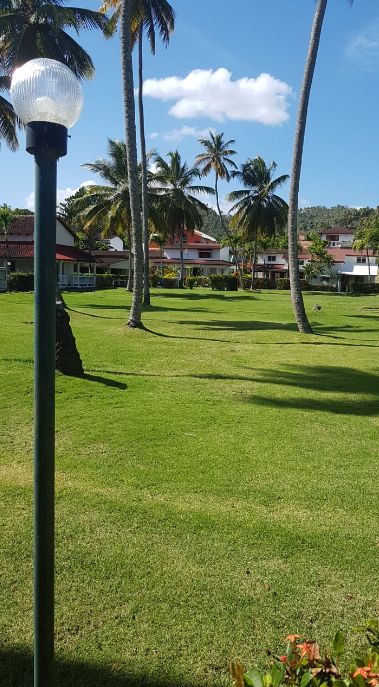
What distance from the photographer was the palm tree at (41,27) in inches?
912

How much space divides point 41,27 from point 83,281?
937 inches

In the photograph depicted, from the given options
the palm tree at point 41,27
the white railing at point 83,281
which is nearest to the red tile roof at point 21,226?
the white railing at point 83,281

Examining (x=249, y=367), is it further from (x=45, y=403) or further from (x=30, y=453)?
(x=45, y=403)

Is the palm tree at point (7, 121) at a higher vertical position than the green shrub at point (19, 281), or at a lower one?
higher

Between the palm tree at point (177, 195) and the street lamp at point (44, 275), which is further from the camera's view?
the palm tree at point (177, 195)

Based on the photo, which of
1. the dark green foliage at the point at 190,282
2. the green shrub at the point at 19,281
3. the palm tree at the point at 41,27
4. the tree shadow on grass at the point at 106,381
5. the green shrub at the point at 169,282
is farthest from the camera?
the dark green foliage at the point at 190,282

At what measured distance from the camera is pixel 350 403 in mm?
8711

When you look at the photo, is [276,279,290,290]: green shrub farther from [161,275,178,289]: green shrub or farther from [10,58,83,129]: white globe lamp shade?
[10,58,83,129]: white globe lamp shade

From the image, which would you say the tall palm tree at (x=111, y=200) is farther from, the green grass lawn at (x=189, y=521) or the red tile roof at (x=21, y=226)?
the green grass lawn at (x=189, y=521)

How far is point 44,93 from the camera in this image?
2.11m

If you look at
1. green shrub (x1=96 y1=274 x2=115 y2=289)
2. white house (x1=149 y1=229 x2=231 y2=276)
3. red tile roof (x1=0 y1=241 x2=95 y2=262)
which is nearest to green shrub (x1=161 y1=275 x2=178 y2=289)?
green shrub (x1=96 y1=274 x2=115 y2=289)

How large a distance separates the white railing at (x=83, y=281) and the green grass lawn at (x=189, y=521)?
3534 cm

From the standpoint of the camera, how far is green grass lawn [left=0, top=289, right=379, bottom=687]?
312 centimetres

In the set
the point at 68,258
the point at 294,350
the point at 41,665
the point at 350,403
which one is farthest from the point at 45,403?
the point at 68,258
